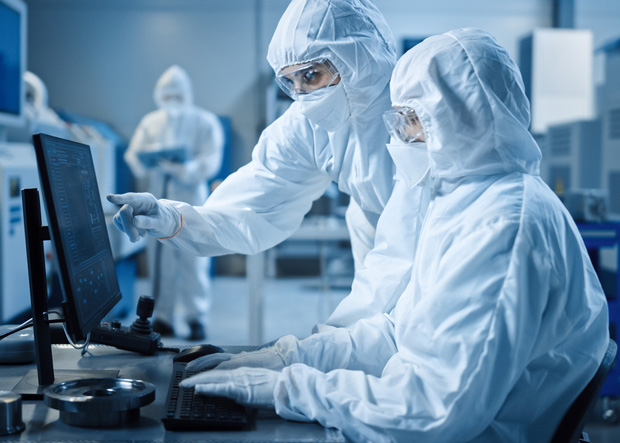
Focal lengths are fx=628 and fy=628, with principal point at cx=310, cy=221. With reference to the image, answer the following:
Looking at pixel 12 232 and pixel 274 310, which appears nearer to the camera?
pixel 12 232

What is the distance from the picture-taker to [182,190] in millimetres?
3947

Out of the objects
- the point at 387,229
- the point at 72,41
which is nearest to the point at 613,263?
the point at 387,229

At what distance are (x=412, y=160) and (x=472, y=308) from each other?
36 centimetres

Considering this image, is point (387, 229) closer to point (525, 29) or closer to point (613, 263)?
point (613, 263)

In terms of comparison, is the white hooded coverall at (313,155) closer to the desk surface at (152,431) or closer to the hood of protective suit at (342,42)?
the hood of protective suit at (342,42)

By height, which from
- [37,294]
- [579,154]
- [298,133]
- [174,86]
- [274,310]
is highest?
[174,86]

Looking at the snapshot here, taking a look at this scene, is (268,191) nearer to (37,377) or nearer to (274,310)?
(37,377)

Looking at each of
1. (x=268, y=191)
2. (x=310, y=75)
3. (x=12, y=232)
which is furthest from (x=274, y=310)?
(x=310, y=75)

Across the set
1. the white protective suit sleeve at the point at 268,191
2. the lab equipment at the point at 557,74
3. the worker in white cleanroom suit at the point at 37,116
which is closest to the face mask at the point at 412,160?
the white protective suit sleeve at the point at 268,191

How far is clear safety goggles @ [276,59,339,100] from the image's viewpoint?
1447 mm

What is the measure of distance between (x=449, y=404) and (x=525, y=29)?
6031 millimetres

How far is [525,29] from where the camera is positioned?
6133 mm

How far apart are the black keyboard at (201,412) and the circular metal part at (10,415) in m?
0.19

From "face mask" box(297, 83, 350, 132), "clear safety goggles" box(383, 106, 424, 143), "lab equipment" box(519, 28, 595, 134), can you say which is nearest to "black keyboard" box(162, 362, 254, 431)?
"clear safety goggles" box(383, 106, 424, 143)
